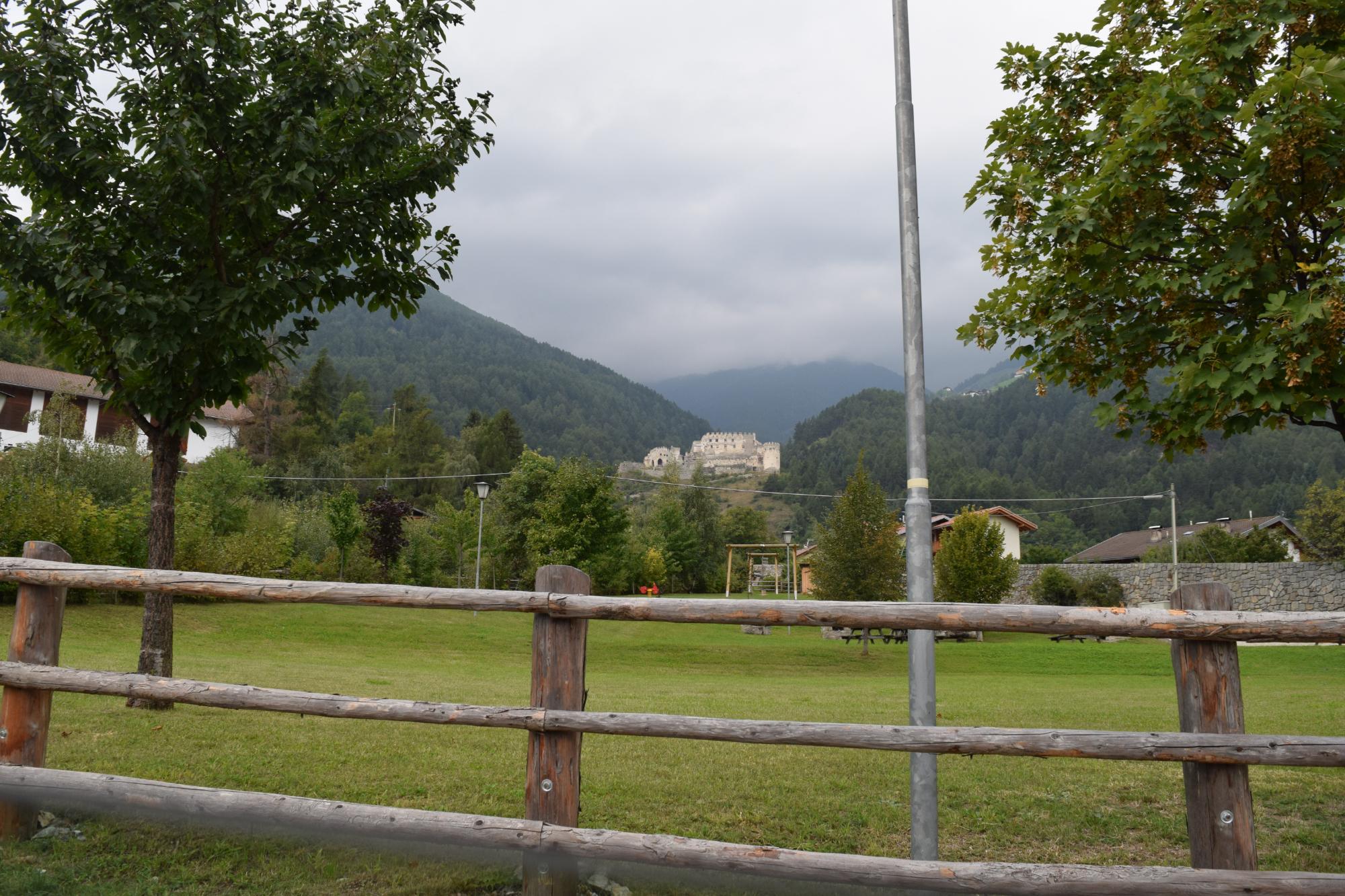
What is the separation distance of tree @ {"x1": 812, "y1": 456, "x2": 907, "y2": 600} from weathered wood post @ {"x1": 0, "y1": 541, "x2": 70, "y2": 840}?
30.7m

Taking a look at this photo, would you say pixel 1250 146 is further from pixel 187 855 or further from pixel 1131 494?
pixel 1131 494

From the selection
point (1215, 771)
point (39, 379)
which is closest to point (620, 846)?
point (1215, 771)

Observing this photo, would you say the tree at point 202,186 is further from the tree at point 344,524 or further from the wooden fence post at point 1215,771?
the tree at point 344,524

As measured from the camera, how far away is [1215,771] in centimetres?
485

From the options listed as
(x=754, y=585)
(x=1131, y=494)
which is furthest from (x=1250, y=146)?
(x=1131, y=494)

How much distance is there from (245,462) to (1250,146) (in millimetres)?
52522

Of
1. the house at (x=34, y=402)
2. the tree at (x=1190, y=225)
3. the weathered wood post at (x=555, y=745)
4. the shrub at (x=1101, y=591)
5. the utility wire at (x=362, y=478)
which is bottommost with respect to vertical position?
the weathered wood post at (x=555, y=745)

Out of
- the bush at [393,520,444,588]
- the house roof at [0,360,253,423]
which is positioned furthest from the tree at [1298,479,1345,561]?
the house roof at [0,360,253,423]

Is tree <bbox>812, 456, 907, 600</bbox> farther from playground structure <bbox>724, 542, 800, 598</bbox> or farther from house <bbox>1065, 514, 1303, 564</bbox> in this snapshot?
house <bbox>1065, 514, 1303, 564</bbox>

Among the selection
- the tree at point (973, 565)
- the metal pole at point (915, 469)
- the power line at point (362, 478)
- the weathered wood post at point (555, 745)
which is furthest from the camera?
the power line at point (362, 478)

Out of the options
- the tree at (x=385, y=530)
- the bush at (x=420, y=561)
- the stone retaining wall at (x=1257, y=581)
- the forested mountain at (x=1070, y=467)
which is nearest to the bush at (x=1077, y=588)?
the stone retaining wall at (x=1257, y=581)

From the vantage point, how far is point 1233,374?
6781 mm

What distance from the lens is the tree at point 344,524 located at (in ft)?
135

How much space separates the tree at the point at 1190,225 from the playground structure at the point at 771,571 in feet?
113
